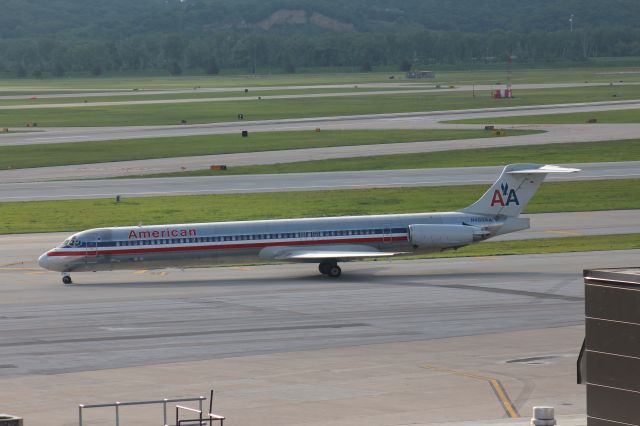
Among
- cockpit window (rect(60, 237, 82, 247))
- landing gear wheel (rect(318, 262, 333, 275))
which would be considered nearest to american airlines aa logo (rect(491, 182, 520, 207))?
landing gear wheel (rect(318, 262, 333, 275))

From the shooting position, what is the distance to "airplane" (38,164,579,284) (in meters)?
62.4

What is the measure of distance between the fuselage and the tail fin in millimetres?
2825

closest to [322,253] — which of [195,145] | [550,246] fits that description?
[550,246]

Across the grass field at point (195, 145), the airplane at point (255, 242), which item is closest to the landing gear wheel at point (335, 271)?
the airplane at point (255, 242)

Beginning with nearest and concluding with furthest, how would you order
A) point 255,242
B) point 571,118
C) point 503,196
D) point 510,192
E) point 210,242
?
point 210,242 → point 255,242 → point 503,196 → point 510,192 → point 571,118

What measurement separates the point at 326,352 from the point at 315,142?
89.4 m

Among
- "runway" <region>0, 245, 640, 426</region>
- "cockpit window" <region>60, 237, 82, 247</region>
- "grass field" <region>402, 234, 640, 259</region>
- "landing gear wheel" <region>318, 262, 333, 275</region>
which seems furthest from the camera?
"grass field" <region>402, 234, 640, 259</region>

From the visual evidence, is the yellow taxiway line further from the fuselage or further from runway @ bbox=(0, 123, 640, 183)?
runway @ bbox=(0, 123, 640, 183)

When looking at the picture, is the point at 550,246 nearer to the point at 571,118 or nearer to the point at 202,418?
the point at 202,418

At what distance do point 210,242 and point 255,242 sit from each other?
7.23 feet

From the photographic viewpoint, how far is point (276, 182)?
101 metres

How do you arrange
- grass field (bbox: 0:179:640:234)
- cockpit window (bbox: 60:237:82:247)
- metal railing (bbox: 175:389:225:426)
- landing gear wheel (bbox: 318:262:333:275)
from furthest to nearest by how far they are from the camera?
grass field (bbox: 0:179:640:234) → landing gear wheel (bbox: 318:262:333:275) → cockpit window (bbox: 60:237:82:247) → metal railing (bbox: 175:389:225:426)

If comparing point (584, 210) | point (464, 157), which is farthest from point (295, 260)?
point (464, 157)

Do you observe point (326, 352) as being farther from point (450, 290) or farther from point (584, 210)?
point (584, 210)
